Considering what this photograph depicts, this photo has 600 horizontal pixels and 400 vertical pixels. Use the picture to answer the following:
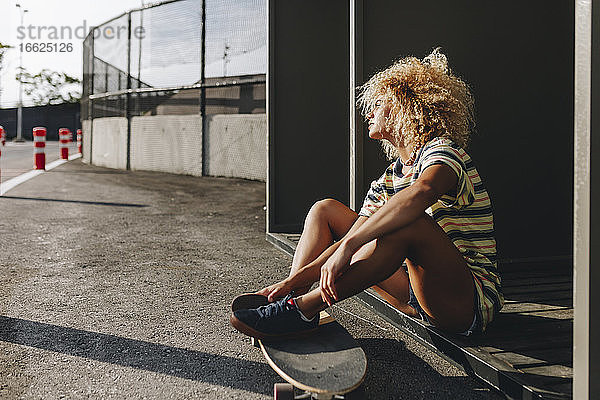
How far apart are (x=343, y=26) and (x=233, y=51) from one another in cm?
624

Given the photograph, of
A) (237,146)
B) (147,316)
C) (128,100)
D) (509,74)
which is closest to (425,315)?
(147,316)

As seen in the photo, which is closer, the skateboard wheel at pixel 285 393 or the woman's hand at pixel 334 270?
the skateboard wheel at pixel 285 393

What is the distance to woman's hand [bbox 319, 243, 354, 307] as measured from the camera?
2881 mm

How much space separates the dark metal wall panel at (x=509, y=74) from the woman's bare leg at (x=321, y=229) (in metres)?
1.48

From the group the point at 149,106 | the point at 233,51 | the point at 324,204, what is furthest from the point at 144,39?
the point at 324,204

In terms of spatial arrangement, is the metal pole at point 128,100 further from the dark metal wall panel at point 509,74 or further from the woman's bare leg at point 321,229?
the woman's bare leg at point 321,229

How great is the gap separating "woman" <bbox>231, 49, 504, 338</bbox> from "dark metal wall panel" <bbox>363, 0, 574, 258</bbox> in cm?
134

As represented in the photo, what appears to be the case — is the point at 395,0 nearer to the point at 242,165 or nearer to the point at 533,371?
the point at 533,371

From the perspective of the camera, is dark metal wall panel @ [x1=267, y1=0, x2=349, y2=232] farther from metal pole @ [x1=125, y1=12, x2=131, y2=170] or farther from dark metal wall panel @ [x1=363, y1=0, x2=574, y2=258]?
metal pole @ [x1=125, y1=12, x2=131, y2=170]

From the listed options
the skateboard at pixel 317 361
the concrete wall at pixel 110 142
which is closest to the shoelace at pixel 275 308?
the skateboard at pixel 317 361

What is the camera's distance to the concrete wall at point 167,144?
1446 cm

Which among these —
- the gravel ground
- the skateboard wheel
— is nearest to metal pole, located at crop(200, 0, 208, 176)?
the gravel ground

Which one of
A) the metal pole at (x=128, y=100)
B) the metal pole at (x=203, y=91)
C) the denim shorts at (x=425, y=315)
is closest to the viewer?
the denim shorts at (x=425, y=315)

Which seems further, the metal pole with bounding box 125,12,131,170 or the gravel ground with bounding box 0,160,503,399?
the metal pole with bounding box 125,12,131,170
